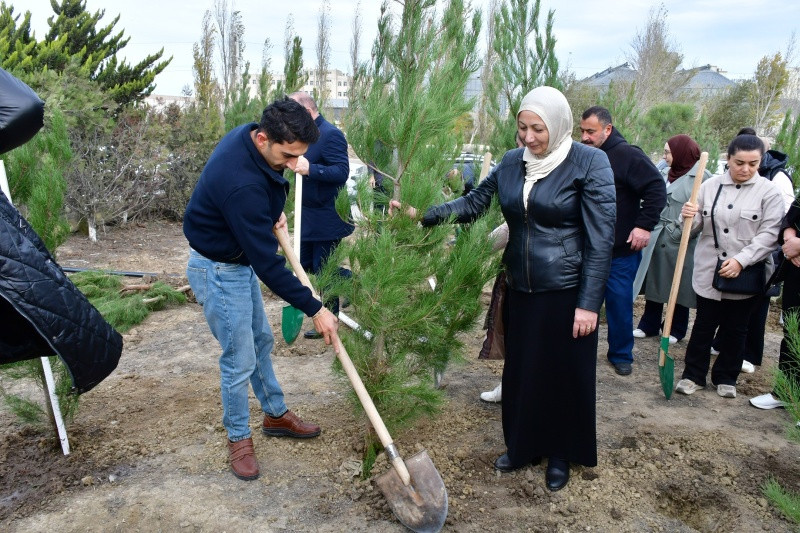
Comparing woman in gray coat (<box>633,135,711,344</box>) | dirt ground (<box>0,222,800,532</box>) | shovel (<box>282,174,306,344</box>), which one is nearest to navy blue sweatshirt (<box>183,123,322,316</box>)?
dirt ground (<box>0,222,800,532</box>)

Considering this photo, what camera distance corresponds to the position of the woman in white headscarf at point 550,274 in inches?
97.3

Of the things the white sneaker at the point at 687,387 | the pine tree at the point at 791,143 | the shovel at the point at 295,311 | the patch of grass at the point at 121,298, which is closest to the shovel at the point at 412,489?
the shovel at the point at 295,311

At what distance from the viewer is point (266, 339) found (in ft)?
9.51

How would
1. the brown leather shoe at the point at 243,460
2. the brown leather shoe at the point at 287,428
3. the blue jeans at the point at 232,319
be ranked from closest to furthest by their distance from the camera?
the blue jeans at the point at 232,319 < the brown leather shoe at the point at 243,460 < the brown leather shoe at the point at 287,428

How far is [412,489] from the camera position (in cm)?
240

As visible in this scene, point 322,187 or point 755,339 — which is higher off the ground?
point 322,187

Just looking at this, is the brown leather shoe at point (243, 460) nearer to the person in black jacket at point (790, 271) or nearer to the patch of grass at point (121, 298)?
the patch of grass at point (121, 298)

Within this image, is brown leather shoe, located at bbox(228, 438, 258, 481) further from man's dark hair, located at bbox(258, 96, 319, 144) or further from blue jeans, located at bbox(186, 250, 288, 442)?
man's dark hair, located at bbox(258, 96, 319, 144)

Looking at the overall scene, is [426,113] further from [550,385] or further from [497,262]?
[550,385]

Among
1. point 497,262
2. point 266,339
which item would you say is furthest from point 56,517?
point 497,262

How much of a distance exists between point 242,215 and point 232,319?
53 cm

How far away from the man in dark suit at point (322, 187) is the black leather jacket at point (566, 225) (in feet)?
5.19

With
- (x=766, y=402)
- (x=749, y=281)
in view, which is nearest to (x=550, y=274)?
(x=749, y=281)

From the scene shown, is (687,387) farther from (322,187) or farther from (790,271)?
(322,187)
